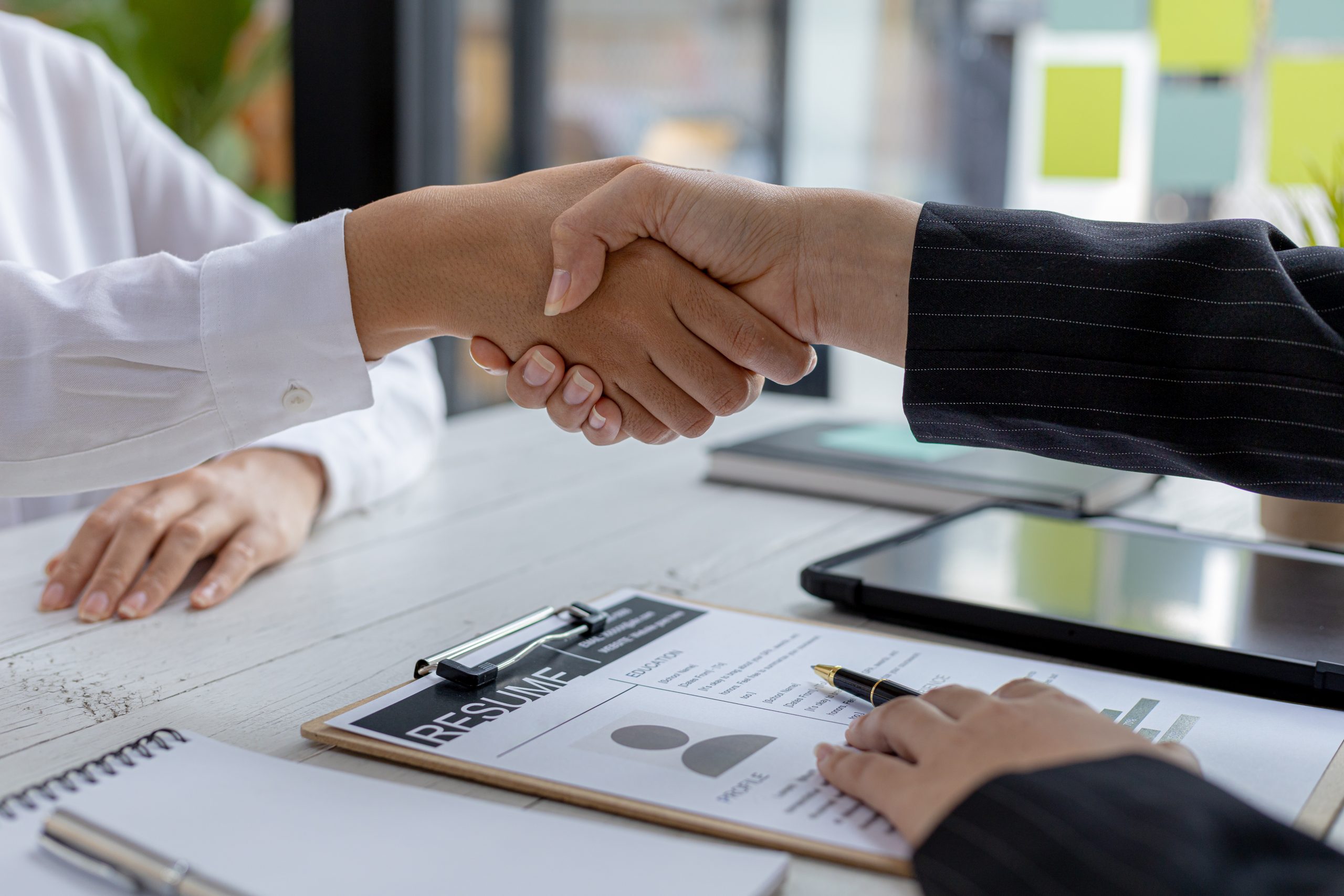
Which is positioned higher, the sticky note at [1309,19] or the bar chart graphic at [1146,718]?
the sticky note at [1309,19]

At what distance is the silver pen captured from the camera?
48cm

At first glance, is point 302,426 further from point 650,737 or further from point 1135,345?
point 1135,345

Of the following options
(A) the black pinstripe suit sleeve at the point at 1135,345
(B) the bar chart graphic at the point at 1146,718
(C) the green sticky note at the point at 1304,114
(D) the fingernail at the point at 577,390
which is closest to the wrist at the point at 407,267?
(D) the fingernail at the point at 577,390

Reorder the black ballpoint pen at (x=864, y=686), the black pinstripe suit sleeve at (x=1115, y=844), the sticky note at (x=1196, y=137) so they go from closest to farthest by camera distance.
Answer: the black pinstripe suit sleeve at (x=1115, y=844), the black ballpoint pen at (x=864, y=686), the sticky note at (x=1196, y=137)

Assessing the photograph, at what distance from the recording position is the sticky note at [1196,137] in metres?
2.14

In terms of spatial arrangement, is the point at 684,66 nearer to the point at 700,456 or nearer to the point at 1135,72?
the point at 1135,72

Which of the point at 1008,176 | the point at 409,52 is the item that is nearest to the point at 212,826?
the point at 409,52

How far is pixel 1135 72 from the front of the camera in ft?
7.38

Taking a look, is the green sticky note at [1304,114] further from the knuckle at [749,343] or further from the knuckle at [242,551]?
the knuckle at [242,551]

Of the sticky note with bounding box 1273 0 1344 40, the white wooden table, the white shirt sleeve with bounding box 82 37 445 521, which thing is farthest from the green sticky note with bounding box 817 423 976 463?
the sticky note with bounding box 1273 0 1344 40

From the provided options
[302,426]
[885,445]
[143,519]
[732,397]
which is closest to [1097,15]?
[885,445]

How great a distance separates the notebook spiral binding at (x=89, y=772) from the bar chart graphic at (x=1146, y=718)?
1.64ft

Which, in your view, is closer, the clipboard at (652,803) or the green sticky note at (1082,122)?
the clipboard at (652,803)

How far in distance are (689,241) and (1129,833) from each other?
0.59 m
